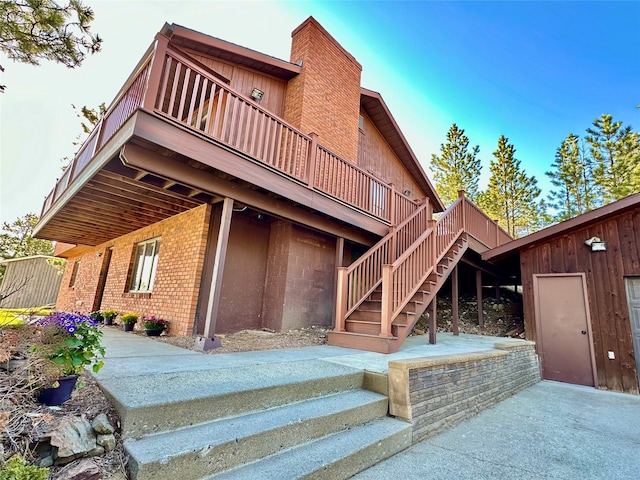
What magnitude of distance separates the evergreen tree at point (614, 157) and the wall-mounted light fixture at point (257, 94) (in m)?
21.4

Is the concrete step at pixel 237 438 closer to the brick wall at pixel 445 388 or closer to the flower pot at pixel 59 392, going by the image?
the brick wall at pixel 445 388

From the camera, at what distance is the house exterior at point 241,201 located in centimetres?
470

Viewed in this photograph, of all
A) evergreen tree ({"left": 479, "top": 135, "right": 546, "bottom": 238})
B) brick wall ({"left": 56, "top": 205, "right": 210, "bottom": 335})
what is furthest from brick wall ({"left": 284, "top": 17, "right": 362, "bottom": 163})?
evergreen tree ({"left": 479, "top": 135, "right": 546, "bottom": 238})

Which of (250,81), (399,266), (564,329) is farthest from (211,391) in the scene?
(564,329)

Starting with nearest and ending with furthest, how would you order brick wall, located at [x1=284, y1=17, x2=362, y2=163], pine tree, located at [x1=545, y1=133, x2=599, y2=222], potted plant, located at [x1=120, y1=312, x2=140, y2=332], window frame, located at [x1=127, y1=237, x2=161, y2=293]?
potted plant, located at [x1=120, y1=312, x2=140, y2=332] < window frame, located at [x1=127, y1=237, x2=161, y2=293] < brick wall, located at [x1=284, y1=17, x2=362, y2=163] < pine tree, located at [x1=545, y1=133, x2=599, y2=222]

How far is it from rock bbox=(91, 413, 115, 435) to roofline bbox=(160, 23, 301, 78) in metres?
6.56

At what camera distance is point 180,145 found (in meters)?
4.32

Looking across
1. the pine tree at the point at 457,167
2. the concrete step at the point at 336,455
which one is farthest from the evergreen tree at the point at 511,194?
the concrete step at the point at 336,455

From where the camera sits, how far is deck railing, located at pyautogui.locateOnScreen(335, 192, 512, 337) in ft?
17.7

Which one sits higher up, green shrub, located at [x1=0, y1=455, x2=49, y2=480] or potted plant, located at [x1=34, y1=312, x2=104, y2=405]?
potted plant, located at [x1=34, y1=312, x2=104, y2=405]

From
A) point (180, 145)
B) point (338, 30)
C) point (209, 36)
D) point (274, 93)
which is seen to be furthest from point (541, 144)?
point (180, 145)

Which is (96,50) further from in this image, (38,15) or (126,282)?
(126,282)

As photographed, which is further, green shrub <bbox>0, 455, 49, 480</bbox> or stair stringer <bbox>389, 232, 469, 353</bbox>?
stair stringer <bbox>389, 232, 469, 353</bbox>

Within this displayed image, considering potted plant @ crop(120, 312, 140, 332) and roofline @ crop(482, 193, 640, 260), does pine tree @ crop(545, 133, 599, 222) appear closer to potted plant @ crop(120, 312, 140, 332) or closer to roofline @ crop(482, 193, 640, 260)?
roofline @ crop(482, 193, 640, 260)
